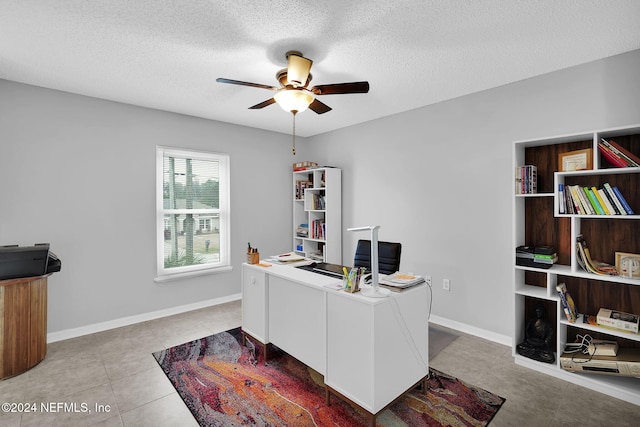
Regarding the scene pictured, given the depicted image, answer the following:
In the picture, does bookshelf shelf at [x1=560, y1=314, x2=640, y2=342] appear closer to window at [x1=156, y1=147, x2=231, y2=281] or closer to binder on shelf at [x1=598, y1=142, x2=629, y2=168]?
binder on shelf at [x1=598, y1=142, x2=629, y2=168]

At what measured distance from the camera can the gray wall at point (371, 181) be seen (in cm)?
282

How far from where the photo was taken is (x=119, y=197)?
11.4 feet

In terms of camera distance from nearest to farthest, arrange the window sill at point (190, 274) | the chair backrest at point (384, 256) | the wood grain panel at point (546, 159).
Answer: the wood grain panel at point (546, 159), the chair backrest at point (384, 256), the window sill at point (190, 274)

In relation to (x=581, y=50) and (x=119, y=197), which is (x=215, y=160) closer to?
(x=119, y=197)

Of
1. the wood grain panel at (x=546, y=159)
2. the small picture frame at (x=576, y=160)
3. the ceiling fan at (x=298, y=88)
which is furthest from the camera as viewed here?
the wood grain panel at (x=546, y=159)

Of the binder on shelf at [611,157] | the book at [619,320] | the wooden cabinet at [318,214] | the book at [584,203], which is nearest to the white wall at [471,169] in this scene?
the binder on shelf at [611,157]

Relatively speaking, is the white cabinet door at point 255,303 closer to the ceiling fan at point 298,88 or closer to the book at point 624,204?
the ceiling fan at point 298,88

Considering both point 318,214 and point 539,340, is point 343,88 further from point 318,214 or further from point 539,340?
point 318,214

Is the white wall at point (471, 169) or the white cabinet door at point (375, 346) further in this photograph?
the white wall at point (471, 169)

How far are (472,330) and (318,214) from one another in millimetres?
2663

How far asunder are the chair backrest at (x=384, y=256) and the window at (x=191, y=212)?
2.06m

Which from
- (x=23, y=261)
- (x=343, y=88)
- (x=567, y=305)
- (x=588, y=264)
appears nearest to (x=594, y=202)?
(x=588, y=264)

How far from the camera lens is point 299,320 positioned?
7.67 feet

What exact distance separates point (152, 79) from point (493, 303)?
3984 millimetres
